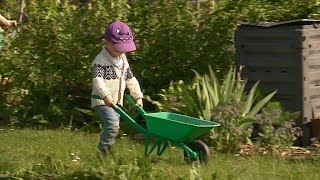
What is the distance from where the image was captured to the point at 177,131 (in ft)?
27.9

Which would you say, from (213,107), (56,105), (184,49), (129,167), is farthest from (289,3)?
(129,167)

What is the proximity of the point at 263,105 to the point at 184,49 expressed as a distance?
1.61m

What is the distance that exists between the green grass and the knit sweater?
1.81 feet

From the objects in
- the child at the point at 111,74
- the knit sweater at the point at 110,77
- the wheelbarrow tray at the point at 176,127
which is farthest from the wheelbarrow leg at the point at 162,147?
the knit sweater at the point at 110,77

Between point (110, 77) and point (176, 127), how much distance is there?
878mm

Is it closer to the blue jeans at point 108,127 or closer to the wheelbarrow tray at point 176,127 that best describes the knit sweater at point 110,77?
the blue jeans at point 108,127

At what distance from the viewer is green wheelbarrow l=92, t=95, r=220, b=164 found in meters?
8.43

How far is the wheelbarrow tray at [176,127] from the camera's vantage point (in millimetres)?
8406

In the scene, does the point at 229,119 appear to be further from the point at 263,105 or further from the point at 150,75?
the point at 150,75

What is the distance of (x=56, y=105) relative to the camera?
11.8m

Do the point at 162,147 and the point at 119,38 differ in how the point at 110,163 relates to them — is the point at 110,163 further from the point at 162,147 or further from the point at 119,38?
the point at 119,38

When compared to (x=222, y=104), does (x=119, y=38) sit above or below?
above

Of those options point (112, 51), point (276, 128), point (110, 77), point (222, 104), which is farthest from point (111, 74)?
point (276, 128)

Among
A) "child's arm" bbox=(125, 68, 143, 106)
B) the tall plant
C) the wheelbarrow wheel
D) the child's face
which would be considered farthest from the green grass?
the child's face
